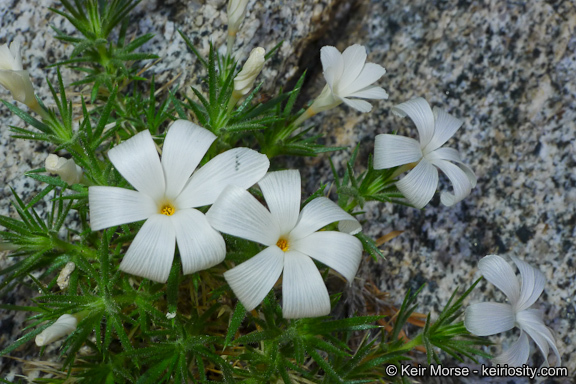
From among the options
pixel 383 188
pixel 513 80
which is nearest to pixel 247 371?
pixel 383 188

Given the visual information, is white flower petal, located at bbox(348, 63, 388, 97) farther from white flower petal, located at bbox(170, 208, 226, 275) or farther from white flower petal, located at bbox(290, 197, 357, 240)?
white flower petal, located at bbox(170, 208, 226, 275)

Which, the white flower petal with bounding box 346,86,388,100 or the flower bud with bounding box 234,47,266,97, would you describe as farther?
the white flower petal with bounding box 346,86,388,100

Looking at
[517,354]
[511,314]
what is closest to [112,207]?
[511,314]

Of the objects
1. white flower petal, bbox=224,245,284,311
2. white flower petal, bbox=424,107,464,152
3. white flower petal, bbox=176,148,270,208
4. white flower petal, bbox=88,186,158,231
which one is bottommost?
white flower petal, bbox=224,245,284,311

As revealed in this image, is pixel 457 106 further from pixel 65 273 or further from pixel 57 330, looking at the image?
pixel 57 330

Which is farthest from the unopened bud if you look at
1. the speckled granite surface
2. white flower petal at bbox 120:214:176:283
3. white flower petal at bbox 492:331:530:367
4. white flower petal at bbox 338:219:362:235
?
white flower petal at bbox 492:331:530:367

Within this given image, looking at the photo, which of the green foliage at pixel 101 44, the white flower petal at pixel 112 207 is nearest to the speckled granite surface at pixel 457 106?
the green foliage at pixel 101 44

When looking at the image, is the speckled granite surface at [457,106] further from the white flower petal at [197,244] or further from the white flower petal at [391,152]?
the white flower petal at [197,244]
